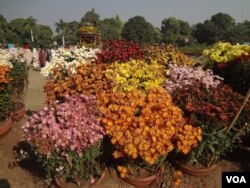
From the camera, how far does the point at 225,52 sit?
293 inches

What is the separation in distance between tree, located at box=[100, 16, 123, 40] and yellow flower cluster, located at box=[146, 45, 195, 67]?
234 feet

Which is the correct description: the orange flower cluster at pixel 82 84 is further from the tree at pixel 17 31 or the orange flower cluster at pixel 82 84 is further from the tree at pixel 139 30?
the tree at pixel 17 31

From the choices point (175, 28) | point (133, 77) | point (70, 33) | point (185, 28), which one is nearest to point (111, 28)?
point (70, 33)

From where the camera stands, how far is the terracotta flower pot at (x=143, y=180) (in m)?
4.72

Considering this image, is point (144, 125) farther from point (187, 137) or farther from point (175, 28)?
point (175, 28)

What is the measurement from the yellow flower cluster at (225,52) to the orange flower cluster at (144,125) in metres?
2.58

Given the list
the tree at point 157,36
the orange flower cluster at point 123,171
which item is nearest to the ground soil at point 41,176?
the orange flower cluster at point 123,171

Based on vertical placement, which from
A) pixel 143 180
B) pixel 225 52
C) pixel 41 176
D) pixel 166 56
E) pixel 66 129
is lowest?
pixel 41 176

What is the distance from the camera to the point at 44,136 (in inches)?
173

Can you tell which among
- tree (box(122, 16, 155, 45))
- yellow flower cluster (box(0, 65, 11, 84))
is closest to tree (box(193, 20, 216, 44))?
tree (box(122, 16, 155, 45))

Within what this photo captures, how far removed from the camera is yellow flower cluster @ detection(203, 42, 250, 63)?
6.80m

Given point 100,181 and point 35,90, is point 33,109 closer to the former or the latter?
point 35,90

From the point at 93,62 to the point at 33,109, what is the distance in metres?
3.08

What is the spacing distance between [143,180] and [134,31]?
7592cm
